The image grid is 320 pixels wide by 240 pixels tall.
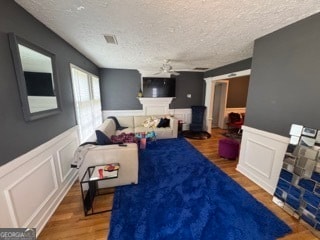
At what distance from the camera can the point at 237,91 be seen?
6.14 metres

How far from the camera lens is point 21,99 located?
1.43 m

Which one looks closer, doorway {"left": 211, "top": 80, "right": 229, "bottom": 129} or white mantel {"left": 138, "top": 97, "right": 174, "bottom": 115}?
white mantel {"left": 138, "top": 97, "right": 174, "bottom": 115}

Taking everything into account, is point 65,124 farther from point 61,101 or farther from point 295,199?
point 295,199

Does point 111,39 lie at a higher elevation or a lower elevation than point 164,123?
higher

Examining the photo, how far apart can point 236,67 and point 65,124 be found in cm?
419

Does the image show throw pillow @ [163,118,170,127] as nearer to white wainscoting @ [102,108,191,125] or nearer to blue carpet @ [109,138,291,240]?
white wainscoting @ [102,108,191,125]

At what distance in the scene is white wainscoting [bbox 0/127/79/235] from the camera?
4.19ft

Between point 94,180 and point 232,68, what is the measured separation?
4257 mm

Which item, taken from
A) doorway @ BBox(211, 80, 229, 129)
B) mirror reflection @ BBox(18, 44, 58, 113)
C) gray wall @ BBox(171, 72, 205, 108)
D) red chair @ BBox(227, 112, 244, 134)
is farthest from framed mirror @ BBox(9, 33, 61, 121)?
red chair @ BBox(227, 112, 244, 134)

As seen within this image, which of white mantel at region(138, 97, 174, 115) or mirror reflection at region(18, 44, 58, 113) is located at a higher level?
mirror reflection at region(18, 44, 58, 113)

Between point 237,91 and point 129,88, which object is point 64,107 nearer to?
point 129,88

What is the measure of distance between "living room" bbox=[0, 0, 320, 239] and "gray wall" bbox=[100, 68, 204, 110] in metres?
2.11

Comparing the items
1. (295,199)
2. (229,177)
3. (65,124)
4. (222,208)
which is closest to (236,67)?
(229,177)

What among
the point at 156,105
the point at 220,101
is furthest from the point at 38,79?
the point at 220,101
